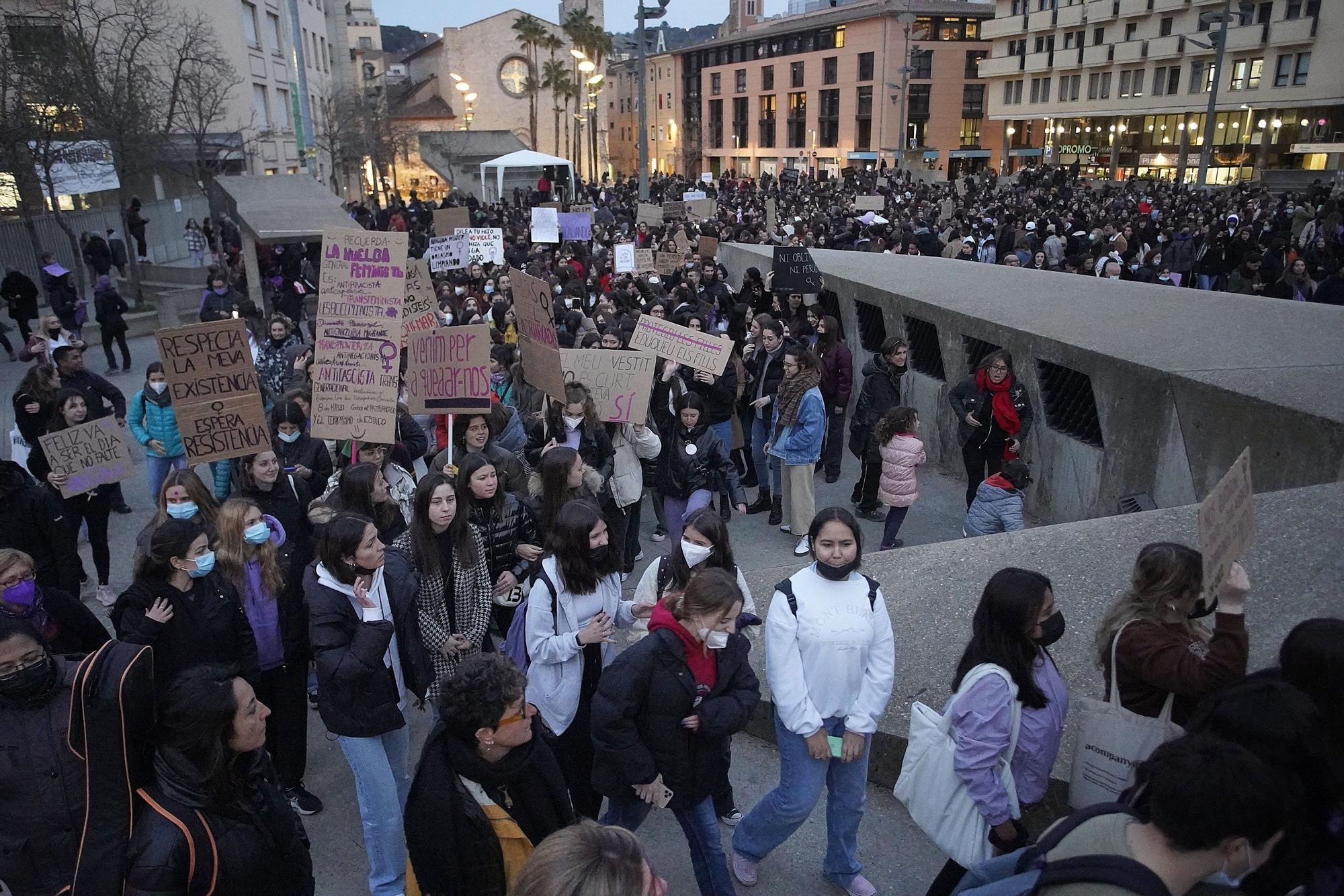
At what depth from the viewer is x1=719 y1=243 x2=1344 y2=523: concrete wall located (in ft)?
18.2

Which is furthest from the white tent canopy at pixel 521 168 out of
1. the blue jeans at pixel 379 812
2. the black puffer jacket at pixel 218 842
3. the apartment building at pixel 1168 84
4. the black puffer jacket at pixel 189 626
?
the black puffer jacket at pixel 218 842

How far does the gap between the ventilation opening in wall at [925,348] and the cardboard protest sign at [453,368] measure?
5226mm

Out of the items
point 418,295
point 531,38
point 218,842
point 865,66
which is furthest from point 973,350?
point 865,66

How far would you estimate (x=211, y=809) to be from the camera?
249 centimetres

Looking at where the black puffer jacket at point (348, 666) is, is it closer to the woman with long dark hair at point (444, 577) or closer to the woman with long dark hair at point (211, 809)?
the woman with long dark hair at point (444, 577)

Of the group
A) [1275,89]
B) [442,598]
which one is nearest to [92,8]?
[442,598]

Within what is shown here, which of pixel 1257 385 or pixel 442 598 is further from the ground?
pixel 1257 385

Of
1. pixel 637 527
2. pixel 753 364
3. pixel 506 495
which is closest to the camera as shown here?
pixel 506 495

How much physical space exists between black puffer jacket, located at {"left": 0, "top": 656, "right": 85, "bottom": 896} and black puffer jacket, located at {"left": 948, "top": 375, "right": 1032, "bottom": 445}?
6.22 meters

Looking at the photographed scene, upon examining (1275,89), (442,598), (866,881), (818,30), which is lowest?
(866,881)

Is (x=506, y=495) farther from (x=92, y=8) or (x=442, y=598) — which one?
(x=92, y=8)

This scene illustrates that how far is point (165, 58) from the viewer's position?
24250 millimetres

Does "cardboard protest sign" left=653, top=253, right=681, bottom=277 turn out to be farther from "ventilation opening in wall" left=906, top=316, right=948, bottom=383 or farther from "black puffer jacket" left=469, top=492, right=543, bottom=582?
"black puffer jacket" left=469, top=492, right=543, bottom=582

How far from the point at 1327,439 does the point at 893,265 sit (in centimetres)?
762
